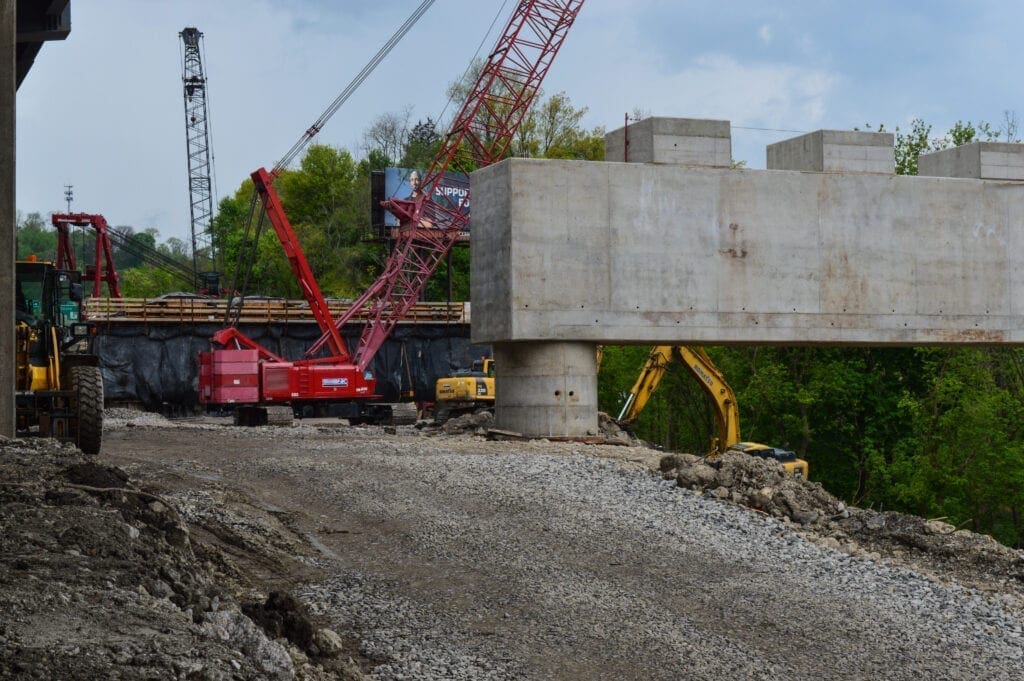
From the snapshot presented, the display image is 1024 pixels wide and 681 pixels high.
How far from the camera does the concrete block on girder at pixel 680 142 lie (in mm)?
22953

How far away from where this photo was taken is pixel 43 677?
216 inches

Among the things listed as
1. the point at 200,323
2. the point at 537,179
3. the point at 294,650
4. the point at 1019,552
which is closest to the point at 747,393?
the point at 200,323

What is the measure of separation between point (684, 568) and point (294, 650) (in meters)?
5.01

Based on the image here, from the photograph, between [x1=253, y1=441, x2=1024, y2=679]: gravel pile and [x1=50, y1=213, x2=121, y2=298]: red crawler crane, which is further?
[x1=50, y1=213, x2=121, y2=298]: red crawler crane

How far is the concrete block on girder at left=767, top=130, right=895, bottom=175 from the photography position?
23703 mm

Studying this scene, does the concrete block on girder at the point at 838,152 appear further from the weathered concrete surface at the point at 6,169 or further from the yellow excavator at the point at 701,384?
the weathered concrete surface at the point at 6,169

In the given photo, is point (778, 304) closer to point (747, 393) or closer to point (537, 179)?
point (537, 179)

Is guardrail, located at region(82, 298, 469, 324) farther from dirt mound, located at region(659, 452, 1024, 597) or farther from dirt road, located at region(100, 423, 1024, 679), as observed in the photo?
dirt mound, located at region(659, 452, 1024, 597)

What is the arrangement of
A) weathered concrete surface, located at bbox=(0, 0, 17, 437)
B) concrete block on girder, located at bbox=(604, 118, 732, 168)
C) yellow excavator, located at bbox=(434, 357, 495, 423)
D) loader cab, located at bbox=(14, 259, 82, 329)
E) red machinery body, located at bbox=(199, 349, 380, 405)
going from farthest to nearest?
yellow excavator, located at bbox=(434, 357, 495, 423) → red machinery body, located at bbox=(199, 349, 380, 405) → concrete block on girder, located at bbox=(604, 118, 732, 168) → loader cab, located at bbox=(14, 259, 82, 329) → weathered concrete surface, located at bbox=(0, 0, 17, 437)

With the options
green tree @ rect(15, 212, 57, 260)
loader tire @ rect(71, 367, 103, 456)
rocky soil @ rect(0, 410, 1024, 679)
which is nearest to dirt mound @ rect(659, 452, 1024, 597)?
rocky soil @ rect(0, 410, 1024, 679)

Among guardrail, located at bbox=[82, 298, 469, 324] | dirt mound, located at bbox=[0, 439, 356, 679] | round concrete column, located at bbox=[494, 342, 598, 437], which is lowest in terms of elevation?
dirt mound, located at bbox=[0, 439, 356, 679]

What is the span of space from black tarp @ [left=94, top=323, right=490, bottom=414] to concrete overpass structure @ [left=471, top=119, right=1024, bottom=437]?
860 inches

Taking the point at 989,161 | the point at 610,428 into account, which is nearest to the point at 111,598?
the point at 610,428

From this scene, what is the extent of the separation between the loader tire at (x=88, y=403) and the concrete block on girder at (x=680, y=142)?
36.8 ft
